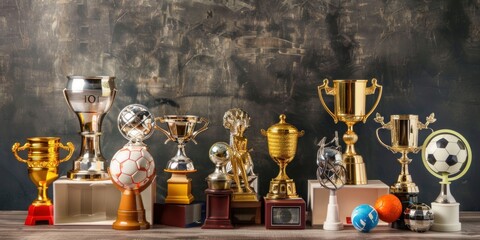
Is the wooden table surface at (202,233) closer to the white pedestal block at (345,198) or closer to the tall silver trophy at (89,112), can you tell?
the white pedestal block at (345,198)

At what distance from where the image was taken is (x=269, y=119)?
3842mm

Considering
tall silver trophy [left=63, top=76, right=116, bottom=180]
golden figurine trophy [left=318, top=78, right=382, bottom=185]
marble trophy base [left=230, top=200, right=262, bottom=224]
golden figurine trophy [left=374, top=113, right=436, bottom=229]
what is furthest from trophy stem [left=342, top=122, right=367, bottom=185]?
tall silver trophy [left=63, top=76, right=116, bottom=180]

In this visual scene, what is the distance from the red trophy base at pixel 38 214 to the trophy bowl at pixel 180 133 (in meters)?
0.52

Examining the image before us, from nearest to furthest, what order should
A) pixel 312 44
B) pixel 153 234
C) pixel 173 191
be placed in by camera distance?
1. pixel 153 234
2. pixel 173 191
3. pixel 312 44

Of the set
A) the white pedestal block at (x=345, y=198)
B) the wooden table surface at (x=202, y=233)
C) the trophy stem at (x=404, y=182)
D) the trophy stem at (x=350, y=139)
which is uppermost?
the trophy stem at (x=350, y=139)

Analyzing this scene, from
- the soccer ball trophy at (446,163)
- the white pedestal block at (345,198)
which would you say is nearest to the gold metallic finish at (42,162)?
the white pedestal block at (345,198)

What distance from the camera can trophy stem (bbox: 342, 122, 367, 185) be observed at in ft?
11.7

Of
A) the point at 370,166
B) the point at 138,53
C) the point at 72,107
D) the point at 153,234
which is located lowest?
the point at 153,234

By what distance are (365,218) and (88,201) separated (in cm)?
119

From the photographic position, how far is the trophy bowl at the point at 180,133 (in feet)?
11.6

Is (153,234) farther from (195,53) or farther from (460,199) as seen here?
(460,199)

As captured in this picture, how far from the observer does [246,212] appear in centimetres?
351

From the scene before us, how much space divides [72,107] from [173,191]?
56 cm

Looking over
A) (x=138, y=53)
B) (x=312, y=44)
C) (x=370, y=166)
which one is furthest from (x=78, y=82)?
(x=370, y=166)
